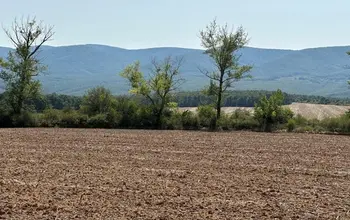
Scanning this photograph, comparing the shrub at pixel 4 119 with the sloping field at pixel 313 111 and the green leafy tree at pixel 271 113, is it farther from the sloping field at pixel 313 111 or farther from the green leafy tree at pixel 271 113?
the green leafy tree at pixel 271 113

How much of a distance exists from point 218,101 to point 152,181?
1022 inches

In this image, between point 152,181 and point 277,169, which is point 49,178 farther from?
point 277,169

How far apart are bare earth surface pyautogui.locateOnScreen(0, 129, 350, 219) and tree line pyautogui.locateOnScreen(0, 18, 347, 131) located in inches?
561

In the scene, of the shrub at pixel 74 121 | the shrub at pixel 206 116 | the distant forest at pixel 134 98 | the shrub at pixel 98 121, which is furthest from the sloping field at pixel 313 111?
the shrub at pixel 74 121

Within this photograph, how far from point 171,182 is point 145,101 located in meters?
26.7

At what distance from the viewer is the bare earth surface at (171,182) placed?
1003cm

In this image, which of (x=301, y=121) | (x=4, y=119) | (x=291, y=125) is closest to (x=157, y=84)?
(x=291, y=125)

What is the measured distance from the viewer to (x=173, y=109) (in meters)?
38.7

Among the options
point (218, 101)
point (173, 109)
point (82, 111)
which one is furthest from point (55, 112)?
point (218, 101)

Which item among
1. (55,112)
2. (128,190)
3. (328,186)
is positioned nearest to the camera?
(128,190)

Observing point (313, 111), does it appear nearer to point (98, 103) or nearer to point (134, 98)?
point (134, 98)

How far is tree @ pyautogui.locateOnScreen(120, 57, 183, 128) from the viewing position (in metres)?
38.5

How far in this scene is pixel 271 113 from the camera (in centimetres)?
3662

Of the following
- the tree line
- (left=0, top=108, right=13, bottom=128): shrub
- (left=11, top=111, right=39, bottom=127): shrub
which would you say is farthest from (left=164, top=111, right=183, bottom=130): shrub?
(left=0, top=108, right=13, bottom=128): shrub
